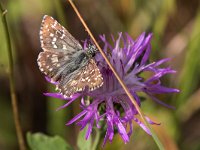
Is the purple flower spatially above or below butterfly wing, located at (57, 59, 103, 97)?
below

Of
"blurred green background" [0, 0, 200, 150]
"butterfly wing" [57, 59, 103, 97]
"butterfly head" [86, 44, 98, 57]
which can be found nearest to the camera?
"butterfly wing" [57, 59, 103, 97]

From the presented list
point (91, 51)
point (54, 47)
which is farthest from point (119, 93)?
point (54, 47)

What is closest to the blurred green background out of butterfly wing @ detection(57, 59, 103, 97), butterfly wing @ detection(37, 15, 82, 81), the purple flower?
the purple flower

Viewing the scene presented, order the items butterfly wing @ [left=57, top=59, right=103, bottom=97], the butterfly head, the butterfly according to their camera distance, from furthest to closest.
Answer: the butterfly head, the butterfly, butterfly wing @ [left=57, top=59, right=103, bottom=97]

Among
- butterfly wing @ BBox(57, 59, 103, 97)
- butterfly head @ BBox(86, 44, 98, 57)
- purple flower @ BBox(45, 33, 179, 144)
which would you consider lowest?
purple flower @ BBox(45, 33, 179, 144)

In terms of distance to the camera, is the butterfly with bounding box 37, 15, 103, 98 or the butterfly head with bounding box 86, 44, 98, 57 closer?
the butterfly with bounding box 37, 15, 103, 98

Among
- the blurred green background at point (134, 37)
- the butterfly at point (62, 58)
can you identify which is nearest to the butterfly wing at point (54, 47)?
the butterfly at point (62, 58)

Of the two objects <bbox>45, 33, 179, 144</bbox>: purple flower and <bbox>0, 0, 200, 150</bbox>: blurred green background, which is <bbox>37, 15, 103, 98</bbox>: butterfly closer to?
<bbox>45, 33, 179, 144</bbox>: purple flower

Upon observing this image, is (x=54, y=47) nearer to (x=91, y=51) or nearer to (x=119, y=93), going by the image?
(x=91, y=51)
